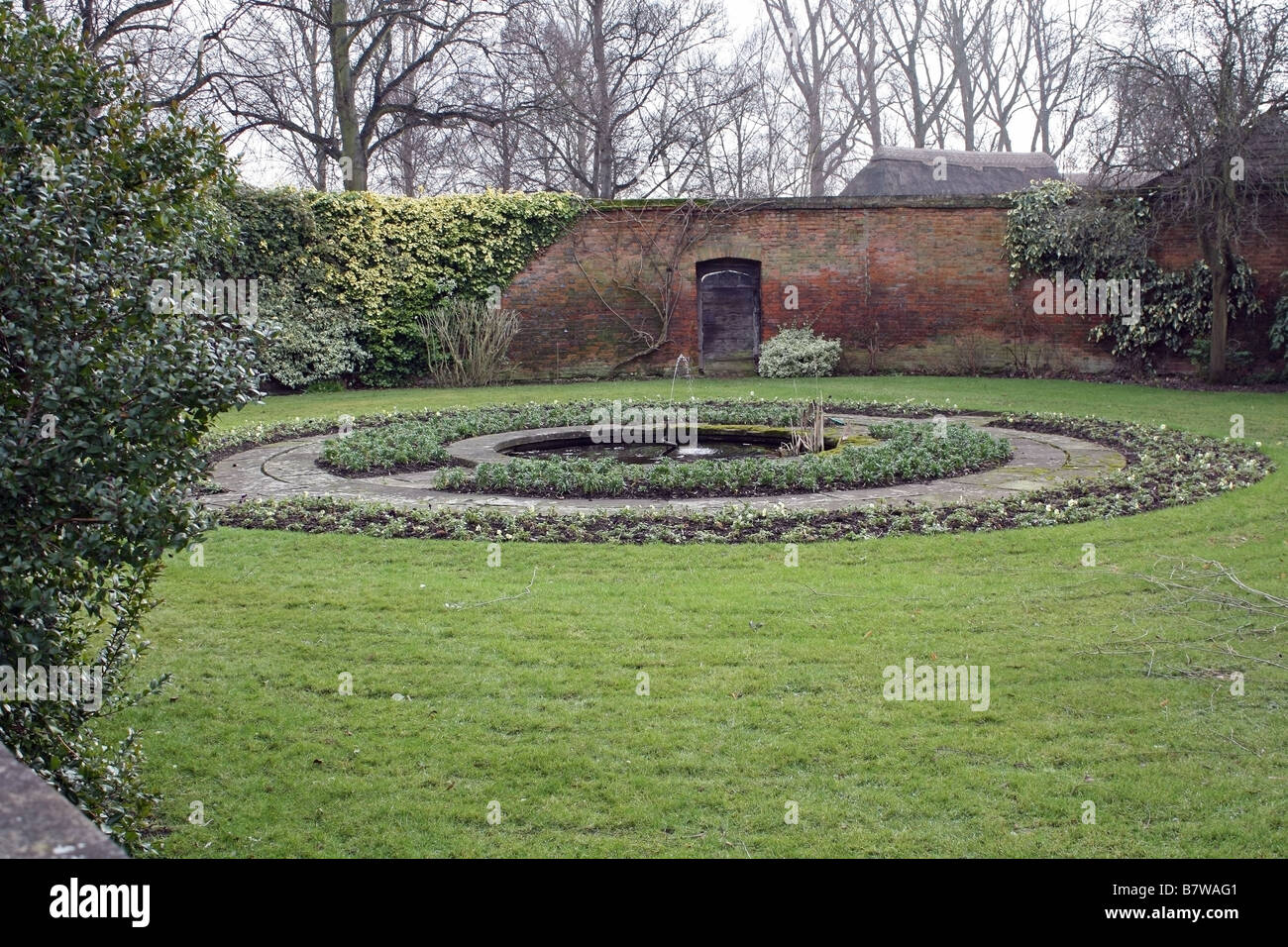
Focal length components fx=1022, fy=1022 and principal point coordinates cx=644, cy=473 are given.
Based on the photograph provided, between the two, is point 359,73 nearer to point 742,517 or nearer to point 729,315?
point 729,315

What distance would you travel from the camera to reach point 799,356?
1875 cm

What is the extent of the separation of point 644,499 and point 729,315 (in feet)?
41.1

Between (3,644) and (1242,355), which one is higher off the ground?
(1242,355)

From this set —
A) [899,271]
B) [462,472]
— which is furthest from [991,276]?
[462,472]

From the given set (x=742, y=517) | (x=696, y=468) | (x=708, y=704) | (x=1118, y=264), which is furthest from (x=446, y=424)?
(x=1118, y=264)

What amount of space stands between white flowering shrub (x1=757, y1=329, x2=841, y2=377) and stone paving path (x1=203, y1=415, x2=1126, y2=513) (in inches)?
328

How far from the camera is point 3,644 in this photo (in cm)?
268

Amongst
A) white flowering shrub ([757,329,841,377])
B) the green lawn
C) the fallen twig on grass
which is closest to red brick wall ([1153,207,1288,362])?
white flowering shrub ([757,329,841,377])

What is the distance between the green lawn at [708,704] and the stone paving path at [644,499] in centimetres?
115

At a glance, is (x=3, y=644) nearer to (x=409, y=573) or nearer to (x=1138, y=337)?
(x=409, y=573)

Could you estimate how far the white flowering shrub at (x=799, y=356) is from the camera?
18.8 meters

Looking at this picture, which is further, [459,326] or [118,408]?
[459,326]

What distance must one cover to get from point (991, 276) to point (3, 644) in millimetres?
18664

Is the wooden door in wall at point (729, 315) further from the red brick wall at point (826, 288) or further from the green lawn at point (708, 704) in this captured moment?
the green lawn at point (708, 704)
